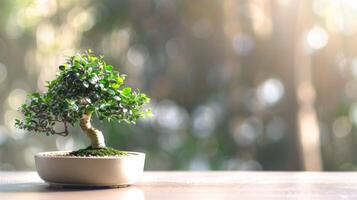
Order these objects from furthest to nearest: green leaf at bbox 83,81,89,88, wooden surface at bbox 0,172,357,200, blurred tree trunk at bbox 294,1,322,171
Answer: blurred tree trunk at bbox 294,1,322,171 → green leaf at bbox 83,81,89,88 → wooden surface at bbox 0,172,357,200

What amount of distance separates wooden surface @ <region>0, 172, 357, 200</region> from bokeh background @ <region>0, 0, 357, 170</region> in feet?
10.2

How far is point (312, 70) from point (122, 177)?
379cm

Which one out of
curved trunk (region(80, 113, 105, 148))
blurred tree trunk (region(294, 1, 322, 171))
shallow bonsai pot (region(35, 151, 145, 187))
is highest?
blurred tree trunk (region(294, 1, 322, 171))

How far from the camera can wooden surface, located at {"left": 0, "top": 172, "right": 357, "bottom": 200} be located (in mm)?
1333

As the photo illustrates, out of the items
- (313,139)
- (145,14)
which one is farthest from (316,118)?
(145,14)

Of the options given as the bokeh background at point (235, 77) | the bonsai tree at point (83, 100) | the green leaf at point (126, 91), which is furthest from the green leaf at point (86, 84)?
the bokeh background at point (235, 77)

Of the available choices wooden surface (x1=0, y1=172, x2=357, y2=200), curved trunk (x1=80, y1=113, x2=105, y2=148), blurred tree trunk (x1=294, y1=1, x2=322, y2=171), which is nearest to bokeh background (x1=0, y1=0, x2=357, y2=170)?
blurred tree trunk (x1=294, y1=1, x2=322, y2=171)

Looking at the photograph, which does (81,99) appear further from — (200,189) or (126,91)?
(200,189)

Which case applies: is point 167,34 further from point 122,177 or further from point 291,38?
point 122,177

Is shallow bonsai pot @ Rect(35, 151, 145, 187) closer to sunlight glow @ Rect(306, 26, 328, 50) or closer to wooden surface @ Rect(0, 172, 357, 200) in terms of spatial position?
wooden surface @ Rect(0, 172, 357, 200)

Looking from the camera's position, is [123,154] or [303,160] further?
[303,160]

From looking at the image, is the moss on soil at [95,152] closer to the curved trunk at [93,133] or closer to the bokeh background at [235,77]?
the curved trunk at [93,133]

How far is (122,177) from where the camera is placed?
1.46 metres

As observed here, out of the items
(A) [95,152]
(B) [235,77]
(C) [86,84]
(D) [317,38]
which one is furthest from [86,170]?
(D) [317,38]
